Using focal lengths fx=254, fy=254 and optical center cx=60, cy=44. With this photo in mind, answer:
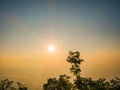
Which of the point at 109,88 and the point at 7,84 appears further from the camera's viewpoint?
the point at 7,84

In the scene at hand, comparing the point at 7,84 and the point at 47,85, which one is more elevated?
the point at 7,84

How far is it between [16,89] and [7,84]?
11.2ft

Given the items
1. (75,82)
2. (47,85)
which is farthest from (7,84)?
(75,82)

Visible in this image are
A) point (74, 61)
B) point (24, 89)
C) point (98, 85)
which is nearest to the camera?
point (74, 61)

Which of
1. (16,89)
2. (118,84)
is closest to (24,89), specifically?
(16,89)

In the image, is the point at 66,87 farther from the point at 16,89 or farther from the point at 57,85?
the point at 16,89

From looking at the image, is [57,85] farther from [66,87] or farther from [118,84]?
[118,84]

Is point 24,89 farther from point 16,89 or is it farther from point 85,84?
point 85,84

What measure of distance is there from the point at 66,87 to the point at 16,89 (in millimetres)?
22399

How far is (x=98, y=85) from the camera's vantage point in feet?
233

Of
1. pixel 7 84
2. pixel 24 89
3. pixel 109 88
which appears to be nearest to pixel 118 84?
pixel 109 88

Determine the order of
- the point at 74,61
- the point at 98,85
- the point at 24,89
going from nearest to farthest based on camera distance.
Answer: the point at 74,61 < the point at 98,85 < the point at 24,89

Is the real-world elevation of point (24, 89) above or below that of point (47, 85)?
above

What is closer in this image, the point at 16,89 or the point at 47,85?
the point at 47,85
